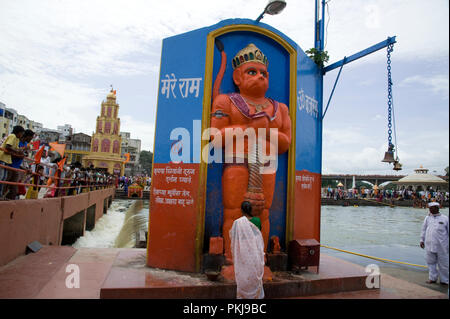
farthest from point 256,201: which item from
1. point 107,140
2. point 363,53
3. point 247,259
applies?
point 107,140

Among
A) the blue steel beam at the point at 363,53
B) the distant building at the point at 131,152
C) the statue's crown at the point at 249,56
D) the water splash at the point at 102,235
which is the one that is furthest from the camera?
the distant building at the point at 131,152

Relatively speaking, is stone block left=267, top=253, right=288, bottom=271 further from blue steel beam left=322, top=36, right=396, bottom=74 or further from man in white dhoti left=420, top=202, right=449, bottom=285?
blue steel beam left=322, top=36, right=396, bottom=74

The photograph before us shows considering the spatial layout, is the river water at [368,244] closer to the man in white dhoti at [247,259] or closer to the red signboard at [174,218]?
the man in white dhoti at [247,259]

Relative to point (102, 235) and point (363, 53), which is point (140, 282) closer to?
point (363, 53)

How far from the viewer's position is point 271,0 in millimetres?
4828

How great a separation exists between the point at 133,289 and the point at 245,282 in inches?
58.2

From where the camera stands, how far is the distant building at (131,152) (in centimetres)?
7671

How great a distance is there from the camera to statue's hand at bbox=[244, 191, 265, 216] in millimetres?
4754

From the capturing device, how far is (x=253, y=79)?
518cm

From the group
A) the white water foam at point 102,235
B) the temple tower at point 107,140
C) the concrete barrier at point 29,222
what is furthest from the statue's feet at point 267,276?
the temple tower at point 107,140

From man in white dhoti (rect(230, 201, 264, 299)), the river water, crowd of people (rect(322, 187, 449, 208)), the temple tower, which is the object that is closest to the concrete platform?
man in white dhoti (rect(230, 201, 264, 299))

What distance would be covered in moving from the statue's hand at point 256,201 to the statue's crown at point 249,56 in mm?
2283
